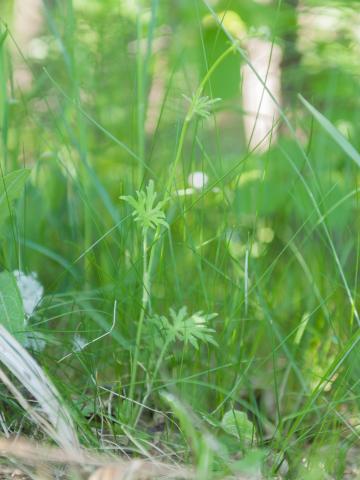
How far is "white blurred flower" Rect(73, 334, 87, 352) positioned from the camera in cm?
113

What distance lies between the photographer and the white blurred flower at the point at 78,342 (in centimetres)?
113

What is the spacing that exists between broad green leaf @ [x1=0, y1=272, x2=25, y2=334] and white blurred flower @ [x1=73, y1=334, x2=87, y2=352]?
102 millimetres

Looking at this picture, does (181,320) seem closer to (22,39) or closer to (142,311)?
(142,311)

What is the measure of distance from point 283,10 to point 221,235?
1586 millimetres

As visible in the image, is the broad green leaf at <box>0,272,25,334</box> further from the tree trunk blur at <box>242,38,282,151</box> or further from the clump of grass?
the tree trunk blur at <box>242,38,282,151</box>

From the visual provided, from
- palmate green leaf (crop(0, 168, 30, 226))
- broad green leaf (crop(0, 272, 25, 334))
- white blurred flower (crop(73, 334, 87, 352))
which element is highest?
palmate green leaf (crop(0, 168, 30, 226))

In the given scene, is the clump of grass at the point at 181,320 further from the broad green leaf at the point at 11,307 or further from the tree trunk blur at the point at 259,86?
the tree trunk blur at the point at 259,86

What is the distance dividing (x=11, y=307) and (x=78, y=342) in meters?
0.14

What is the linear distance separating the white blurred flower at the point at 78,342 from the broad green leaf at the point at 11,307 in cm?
10

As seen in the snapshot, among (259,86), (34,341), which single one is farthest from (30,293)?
(259,86)

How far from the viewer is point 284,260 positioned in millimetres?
1887

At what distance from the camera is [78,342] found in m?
1.17

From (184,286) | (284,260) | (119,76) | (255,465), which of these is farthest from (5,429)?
(119,76)

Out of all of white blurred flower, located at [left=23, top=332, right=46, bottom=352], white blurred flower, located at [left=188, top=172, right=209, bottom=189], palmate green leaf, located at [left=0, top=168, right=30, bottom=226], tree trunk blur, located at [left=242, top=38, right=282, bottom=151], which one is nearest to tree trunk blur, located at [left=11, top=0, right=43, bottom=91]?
palmate green leaf, located at [left=0, top=168, right=30, bottom=226]
